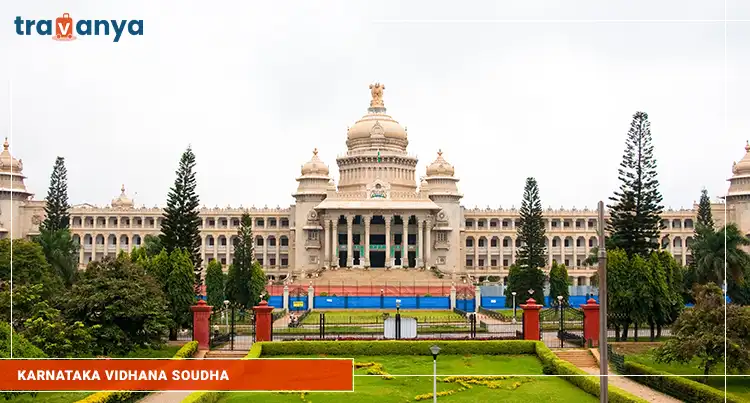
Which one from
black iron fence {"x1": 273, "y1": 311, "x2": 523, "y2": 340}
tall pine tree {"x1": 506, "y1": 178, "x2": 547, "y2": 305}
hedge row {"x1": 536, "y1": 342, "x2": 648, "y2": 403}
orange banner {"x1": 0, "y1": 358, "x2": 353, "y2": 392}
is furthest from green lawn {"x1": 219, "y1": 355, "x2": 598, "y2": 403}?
tall pine tree {"x1": 506, "y1": 178, "x2": 547, "y2": 305}

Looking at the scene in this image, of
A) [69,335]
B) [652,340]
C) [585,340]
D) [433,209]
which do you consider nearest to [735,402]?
[585,340]

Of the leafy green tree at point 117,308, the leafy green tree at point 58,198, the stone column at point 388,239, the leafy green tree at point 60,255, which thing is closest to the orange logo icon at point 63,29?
the leafy green tree at point 117,308

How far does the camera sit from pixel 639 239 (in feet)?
122

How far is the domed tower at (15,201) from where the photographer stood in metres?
68.3

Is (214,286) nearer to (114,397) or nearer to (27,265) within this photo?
(27,265)

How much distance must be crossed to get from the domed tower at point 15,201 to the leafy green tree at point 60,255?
956 inches

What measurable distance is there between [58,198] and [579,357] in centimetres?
4115

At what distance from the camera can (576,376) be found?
70.9 feet

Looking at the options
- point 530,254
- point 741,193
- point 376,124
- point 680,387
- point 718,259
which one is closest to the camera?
point 680,387

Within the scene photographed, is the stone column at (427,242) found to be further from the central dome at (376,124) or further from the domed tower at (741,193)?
the domed tower at (741,193)

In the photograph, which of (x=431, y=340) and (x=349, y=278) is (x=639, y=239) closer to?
(x=431, y=340)

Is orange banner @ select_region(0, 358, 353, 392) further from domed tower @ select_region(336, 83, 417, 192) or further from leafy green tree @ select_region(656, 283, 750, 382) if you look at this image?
domed tower @ select_region(336, 83, 417, 192)

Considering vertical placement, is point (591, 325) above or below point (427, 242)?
below

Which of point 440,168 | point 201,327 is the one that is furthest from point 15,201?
point 201,327
